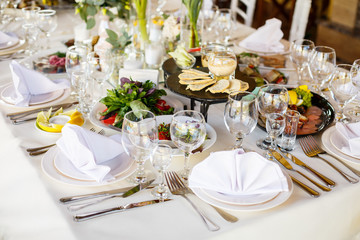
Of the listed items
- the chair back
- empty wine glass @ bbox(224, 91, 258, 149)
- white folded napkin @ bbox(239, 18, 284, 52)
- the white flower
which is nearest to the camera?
empty wine glass @ bbox(224, 91, 258, 149)

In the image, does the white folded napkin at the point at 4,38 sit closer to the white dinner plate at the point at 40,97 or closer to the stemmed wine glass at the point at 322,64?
the white dinner plate at the point at 40,97

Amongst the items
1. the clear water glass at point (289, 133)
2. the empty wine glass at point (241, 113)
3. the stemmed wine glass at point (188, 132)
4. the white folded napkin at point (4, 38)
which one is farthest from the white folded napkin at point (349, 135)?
the white folded napkin at point (4, 38)

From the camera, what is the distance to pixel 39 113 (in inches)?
57.4

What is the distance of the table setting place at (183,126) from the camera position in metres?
1.07

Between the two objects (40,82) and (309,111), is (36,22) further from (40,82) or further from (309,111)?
(309,111)

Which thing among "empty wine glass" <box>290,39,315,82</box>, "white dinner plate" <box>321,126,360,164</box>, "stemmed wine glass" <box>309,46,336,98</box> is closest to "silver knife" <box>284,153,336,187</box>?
"white dinner plate" <box>321,126,360,164</box>

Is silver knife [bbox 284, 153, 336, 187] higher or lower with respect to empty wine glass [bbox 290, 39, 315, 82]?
lower

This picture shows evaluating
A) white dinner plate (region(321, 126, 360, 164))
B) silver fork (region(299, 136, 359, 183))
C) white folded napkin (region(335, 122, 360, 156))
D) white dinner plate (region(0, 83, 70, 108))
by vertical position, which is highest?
white folded napkin (region(335, 122, 360, 156))

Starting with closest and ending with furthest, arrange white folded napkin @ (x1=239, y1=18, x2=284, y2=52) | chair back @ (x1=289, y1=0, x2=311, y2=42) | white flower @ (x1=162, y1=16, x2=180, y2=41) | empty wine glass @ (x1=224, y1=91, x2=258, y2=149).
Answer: empty wine glass @ (x1=224, y1=91, x2=258, y2=149) < white flower @ (x1=162, y1=16, x2=180, y2=41) < white folded napkin @ (x1=239, y1=18, x2=284, y2=52) < chair back @ (x1=289, y1=0, x2=311, y2=42)

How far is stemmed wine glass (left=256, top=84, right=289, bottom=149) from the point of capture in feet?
4.39

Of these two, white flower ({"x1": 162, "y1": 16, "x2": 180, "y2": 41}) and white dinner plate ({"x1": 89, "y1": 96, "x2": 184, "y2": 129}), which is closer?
white dinner plate ({"x1": 89, "y1": 96, "x2": 184, "y2": 129})

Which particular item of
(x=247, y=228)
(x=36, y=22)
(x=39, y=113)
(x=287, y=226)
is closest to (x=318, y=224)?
(x=287, y=226)

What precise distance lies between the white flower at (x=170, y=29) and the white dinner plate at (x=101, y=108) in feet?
1.70

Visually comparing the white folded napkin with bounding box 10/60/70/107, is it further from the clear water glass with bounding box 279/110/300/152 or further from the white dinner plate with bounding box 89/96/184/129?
the clear water glass with bounding box 279/110/300/152
